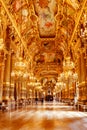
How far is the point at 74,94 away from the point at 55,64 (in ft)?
42.5

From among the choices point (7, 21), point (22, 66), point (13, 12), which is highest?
point (13, 12)

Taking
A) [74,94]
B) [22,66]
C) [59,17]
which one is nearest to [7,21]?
[22,66]

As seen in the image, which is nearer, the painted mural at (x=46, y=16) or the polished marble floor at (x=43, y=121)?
the polished marble floor at (x=43, y=121)

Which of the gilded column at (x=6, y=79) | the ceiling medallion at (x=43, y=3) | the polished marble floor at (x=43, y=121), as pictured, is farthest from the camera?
the ceiling medallion at (x=43, y=3)

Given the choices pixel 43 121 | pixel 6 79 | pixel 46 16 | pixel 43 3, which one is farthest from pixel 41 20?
pixel 43 121

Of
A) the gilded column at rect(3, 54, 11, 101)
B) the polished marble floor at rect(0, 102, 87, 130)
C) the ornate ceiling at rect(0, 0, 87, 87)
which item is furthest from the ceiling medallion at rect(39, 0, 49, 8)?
the polished marble floor at rect(0, 102, 87, 130)

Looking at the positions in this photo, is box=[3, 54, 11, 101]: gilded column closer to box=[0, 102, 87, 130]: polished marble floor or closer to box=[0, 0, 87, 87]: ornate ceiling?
box=[0, 0, 87, 87]: ornate ceiling

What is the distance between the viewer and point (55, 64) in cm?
3784

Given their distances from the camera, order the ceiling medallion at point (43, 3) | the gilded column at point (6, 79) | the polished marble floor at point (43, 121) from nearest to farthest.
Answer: the polished marble floor at point (43, 121) → the gilded column at point (6, 79) → the ceiling medallion at point (43, 3)

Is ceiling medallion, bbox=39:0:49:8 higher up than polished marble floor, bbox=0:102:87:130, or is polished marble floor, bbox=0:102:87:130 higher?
ceiling medallion, bbox=39:0:49:8

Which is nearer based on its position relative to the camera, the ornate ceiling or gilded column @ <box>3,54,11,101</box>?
gilded column @ <box>3,54,11,101</box>

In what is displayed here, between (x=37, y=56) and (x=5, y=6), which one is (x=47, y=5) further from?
(x=37, y=56)

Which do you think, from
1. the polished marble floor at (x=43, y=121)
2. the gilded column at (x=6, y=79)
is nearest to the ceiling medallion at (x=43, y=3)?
the gilded column at (x=6, y=79)

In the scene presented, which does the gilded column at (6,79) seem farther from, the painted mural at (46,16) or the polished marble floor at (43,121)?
the painted mural at (46,16)
